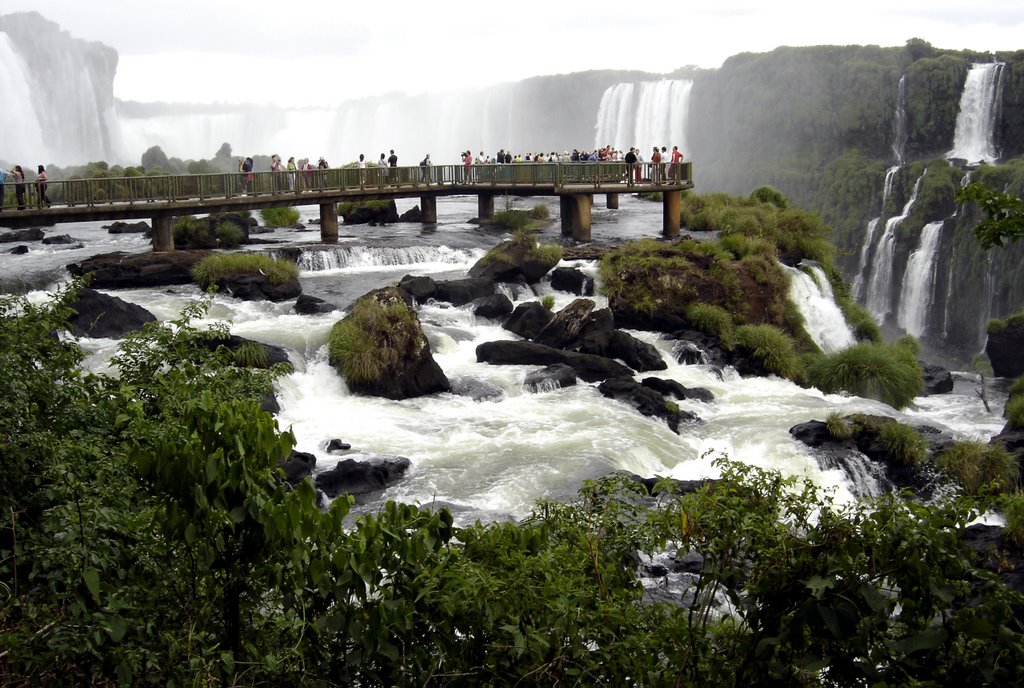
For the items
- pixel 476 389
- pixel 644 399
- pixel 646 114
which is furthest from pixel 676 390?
pixel 646 114

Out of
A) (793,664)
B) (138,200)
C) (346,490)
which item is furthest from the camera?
(138,200)

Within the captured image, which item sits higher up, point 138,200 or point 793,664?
point 138,200

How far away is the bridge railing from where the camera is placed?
26.6m

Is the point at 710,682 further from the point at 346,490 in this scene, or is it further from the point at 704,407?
the point at 704,407

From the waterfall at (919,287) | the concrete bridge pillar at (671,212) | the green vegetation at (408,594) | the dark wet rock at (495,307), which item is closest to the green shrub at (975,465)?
the green vegetation at (408,594)

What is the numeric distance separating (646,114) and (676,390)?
48.6 meters

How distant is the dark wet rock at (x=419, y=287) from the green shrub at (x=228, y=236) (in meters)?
7.47

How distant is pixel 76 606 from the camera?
543cm

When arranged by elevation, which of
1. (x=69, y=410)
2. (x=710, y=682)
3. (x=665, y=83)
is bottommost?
(x=710, y=682)

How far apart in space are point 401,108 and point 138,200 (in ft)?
202

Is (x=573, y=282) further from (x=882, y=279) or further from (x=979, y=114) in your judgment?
(x=979, y=114)

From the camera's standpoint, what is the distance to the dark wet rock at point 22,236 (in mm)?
30156

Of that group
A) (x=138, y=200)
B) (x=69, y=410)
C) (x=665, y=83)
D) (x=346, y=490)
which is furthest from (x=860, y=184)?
(x=69, y=410)

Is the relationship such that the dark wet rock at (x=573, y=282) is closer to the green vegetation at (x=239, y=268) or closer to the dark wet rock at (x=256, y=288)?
the dark wet rock at (x=256, y=288)
